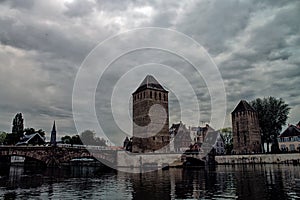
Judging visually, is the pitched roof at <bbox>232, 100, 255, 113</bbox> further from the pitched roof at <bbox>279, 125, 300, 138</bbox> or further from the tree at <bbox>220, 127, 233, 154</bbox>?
the tree at <bbox>220, 127, 233, 154</bbox>

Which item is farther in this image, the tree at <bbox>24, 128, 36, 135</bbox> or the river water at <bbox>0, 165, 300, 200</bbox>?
the tree at <bbox>24, 128, 36, 135</bbox>

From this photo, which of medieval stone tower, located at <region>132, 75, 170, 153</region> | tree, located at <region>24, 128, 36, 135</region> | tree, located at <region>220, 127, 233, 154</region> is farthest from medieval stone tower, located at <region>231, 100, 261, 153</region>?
tree, located at <region>24, 128, 36, 135</region>

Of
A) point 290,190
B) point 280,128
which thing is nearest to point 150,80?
point 280,128

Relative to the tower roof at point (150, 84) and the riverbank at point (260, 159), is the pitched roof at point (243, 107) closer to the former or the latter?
the riverbank at point (260, 159)

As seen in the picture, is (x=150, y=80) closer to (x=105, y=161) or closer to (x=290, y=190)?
(x=105, y=161)

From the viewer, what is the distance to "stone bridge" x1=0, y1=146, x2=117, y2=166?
40.6 meters

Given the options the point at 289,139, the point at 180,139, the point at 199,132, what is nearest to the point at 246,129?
the point at 289,139

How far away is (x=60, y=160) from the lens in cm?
4566

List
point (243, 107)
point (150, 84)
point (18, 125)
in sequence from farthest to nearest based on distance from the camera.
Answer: point (18, 125) → point (150, 84) → point (243, 107)

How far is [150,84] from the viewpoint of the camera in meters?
62.9

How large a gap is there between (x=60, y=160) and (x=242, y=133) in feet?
132

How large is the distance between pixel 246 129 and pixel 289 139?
9.26 metres

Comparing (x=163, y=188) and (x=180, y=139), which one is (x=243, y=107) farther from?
(x=163, y=188)

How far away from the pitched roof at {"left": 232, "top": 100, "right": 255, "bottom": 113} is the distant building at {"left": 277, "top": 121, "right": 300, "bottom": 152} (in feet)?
28.1
